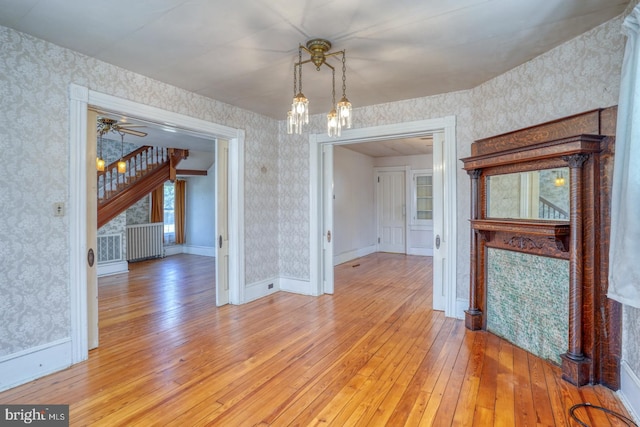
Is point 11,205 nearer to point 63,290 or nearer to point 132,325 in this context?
point 63,290

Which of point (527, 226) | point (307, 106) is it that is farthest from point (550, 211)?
point (307, 106)

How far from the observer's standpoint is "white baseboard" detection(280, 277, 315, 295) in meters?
4.81

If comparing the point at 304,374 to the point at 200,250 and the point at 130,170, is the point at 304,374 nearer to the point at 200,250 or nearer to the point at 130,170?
the point at 130,170

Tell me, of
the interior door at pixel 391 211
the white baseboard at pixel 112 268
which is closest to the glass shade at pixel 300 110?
the white baseboard at pixel 112 268

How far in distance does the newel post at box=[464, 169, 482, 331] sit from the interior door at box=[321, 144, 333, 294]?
198 cm

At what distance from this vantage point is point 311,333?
Answer: 3359mm

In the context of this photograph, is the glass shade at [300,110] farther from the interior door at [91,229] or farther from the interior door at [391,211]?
the interior door at [391,211]

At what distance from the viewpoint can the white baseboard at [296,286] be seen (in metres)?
4.81

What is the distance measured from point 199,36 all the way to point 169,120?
125 centimetres

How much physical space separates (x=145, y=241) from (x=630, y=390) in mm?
8483

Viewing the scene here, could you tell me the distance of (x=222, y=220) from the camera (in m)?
4.31

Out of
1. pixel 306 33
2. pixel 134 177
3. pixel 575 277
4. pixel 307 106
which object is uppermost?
pixel 306 33

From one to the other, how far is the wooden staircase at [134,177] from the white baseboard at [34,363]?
13.4ft
